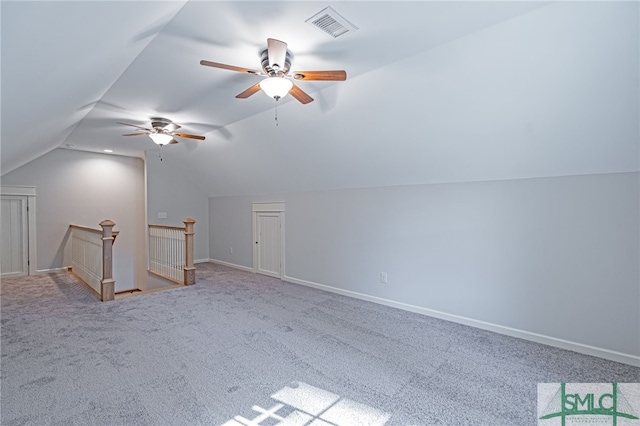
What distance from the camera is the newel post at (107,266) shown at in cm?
441

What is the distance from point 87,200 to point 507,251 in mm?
7966

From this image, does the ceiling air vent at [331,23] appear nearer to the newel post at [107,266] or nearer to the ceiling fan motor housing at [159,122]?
the ceiling fan motor housing at [159,122]

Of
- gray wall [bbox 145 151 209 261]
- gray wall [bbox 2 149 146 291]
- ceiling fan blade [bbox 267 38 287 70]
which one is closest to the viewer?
ceiling fan blade [bbox 267 38 287 70]

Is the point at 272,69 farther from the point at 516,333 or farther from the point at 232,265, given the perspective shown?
the point at 232,265

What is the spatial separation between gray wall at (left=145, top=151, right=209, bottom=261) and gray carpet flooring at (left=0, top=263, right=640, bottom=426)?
316cm

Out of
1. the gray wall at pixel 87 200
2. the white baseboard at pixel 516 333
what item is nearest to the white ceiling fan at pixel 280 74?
the white baseboard at pixel 516 333

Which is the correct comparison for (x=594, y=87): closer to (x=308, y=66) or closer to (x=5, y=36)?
(x=308, y=66)

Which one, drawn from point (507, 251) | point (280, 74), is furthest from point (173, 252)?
point (507, 251)

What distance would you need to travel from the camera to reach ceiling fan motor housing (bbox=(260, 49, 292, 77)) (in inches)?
97.0

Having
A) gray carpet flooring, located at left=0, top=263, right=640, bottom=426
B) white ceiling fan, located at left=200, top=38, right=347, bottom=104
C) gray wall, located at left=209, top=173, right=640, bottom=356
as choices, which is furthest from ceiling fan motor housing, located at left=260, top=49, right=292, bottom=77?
gray carpet flooring, located at left=0, top=263, right=640, bottom=426

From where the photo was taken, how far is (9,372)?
2508 mm

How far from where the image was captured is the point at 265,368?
2613mm

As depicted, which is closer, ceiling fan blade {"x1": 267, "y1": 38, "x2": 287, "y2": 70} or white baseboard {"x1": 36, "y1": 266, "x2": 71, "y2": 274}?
ceiling fan blade {"x1": 267, "y1": 38, "x2": 287, "y2": 70}

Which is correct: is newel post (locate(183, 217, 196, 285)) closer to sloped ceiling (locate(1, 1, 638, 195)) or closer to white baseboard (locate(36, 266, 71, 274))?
sloped ceiling (locate(1, 1, 638, 195))
